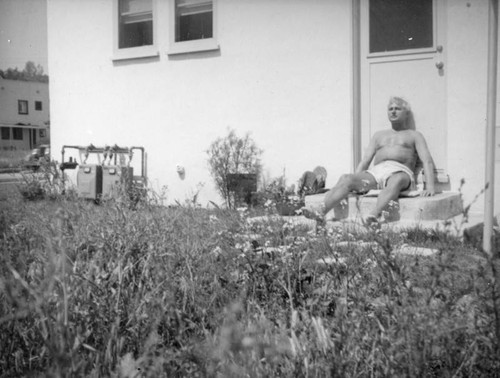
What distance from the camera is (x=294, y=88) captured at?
807 cm

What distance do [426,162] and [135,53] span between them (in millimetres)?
5165

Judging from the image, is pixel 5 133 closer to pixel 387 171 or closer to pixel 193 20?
pixel 193 20

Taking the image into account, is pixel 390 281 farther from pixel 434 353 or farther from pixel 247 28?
pixel 247 28

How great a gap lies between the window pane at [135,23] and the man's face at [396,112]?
14.4 feet

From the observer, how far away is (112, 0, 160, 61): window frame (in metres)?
9.41

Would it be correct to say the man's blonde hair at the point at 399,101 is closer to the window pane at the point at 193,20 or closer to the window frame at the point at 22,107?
the window pane at the point at 193,20

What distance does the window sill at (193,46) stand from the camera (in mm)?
8766

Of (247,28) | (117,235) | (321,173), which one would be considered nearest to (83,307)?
(117,235)

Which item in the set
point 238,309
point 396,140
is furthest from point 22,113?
point 238,309

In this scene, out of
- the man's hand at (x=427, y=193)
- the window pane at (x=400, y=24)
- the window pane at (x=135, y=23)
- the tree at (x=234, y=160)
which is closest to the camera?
the man's hand at (x=427, y=193)

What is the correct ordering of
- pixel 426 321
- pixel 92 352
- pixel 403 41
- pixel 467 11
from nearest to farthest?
pixel 426 321, pixel 92 352, pixel 467 11, pixel 403 41

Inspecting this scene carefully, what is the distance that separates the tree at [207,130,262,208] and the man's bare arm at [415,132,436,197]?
93.2 inches

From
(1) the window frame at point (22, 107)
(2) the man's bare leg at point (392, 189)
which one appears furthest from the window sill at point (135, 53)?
(1) the window frame at point (22, 107)

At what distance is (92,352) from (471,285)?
1264mm
